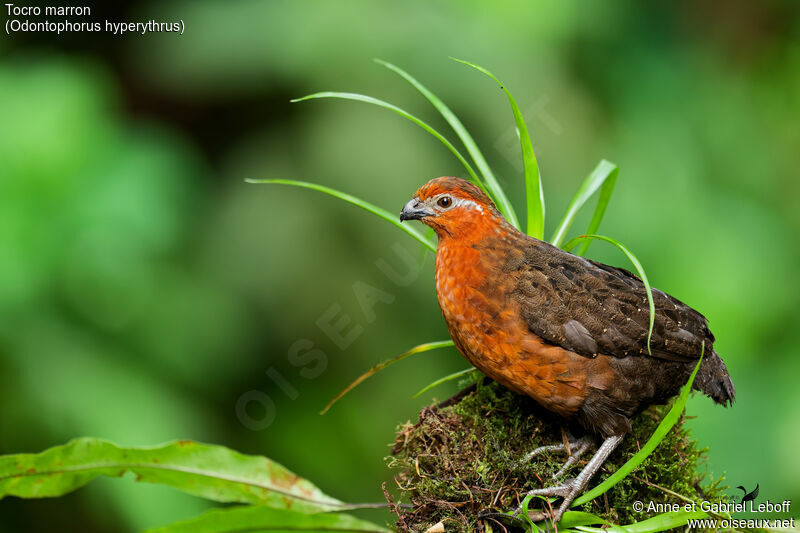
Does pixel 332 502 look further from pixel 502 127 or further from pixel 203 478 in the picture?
pixel 502 127

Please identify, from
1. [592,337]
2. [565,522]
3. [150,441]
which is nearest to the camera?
[565,522]

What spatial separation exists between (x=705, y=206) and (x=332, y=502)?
305 centimetres

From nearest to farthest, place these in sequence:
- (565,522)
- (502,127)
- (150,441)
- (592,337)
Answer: (565,522), (592,337), (150,441), (502,127)

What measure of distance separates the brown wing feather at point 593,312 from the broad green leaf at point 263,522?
0.77m

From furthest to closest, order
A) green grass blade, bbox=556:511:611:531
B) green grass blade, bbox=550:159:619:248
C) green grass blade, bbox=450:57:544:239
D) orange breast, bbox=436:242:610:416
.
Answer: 1. green grass blade, bbox=550:159:619:248
2. green grass blade, bbox=450:57:544:239
3. orange breast, bbox=436:242:610:416
4. green grass blade, bbox=556:511:611:531

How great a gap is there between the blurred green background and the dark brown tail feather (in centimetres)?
162

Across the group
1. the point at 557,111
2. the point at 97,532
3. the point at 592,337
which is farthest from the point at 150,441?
the point at 557,111

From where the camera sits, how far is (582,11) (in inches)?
167

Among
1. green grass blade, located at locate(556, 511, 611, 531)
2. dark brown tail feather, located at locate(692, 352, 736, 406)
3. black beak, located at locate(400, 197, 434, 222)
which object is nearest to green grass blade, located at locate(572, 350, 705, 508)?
green grass blade, located at locate(556, 511, 611, 531)

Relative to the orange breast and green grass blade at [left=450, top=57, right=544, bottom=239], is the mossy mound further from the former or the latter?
green grass blade at [left=450, top=57, right=544, bottom=239]

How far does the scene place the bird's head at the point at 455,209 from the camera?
2256 millimetres

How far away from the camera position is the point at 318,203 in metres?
4.20

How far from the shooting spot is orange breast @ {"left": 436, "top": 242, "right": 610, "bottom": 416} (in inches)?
82.0

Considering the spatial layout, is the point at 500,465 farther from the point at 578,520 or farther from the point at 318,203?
the point at 318,203
